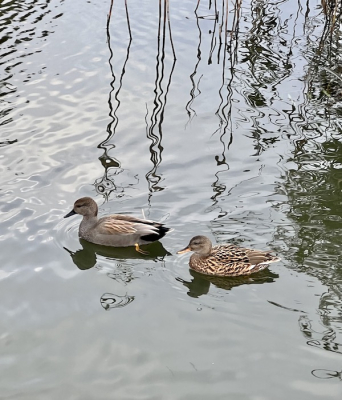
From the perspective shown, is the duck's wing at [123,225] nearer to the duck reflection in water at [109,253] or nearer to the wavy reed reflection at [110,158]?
→ the duck reflection in water at [109,253]

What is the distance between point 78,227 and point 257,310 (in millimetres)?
2658

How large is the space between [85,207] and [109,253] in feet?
1.93

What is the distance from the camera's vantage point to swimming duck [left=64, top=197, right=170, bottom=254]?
7.50m

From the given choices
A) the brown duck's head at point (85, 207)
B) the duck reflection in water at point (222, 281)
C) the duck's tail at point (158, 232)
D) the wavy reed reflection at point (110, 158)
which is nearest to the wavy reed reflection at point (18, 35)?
the wavy reed reflection at point (110, 158)

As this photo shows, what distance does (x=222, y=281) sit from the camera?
23.1 ft

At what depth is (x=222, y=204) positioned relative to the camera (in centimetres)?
793

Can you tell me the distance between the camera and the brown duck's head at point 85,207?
25.3ft

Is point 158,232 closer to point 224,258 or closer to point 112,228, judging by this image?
point 112,228

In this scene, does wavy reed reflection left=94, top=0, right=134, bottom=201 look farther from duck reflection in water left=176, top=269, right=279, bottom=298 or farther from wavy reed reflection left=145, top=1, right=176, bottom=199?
duck reflection in water left=176, top=269, right=279, bottom=298

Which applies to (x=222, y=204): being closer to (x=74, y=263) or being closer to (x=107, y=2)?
(x=74, y=263)

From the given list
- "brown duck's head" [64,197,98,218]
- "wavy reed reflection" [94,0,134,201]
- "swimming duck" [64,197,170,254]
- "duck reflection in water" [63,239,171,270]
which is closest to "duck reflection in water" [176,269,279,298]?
"duck reflection in water" [63,239,171,270]

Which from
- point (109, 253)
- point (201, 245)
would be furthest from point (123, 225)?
point (201, 245)

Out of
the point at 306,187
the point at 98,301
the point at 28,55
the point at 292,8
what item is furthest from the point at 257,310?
the point at 292,8

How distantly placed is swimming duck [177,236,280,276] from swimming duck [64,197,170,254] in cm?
52
